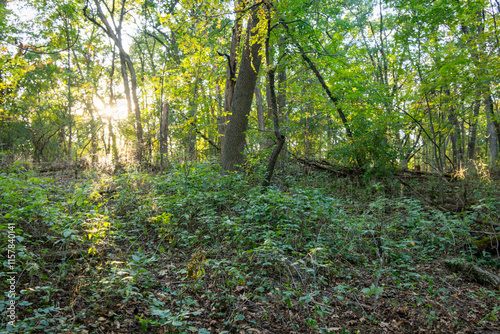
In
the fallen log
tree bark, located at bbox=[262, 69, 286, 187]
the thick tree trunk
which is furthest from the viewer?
the thick tree trunk

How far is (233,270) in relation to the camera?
315 centimetres

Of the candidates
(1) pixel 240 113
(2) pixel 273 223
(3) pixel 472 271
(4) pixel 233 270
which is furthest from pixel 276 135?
(3) pixel 472 271

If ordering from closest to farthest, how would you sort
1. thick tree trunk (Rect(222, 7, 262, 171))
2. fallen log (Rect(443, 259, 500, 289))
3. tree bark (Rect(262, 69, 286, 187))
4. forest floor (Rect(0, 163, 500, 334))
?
forest floor (Rect(0, 163, 500, 334))
fallen log (Rect(443, 259, 500, 289))
tree bark (Rect(262, 69, 286, 187))
thick tree trunk (Rect(222, 7, 262, 171))

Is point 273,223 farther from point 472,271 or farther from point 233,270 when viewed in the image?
point 472,271

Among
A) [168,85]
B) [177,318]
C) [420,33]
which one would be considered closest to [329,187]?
[420,33]

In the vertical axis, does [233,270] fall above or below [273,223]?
below

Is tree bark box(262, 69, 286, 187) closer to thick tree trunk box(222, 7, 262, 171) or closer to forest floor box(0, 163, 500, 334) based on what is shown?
forest floor box(0, 163, 500, 334)

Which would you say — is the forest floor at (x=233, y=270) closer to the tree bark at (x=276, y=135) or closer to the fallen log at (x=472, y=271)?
the fallen log at (x=472, y=271)

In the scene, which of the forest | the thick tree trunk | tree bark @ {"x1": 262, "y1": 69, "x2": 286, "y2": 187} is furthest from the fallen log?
the thick tree trunk

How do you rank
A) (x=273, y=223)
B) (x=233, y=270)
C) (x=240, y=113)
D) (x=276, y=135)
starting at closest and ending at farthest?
1. (x=233, y=270)
2. (x=273, y=223)
3. (x=276, y=135)
4. (x=240, y=113)

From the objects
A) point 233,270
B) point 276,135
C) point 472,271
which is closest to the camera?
point 233,270

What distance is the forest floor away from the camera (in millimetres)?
2648

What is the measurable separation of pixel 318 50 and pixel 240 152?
3.06 metres

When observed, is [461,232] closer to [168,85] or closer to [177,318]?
[177,318]
